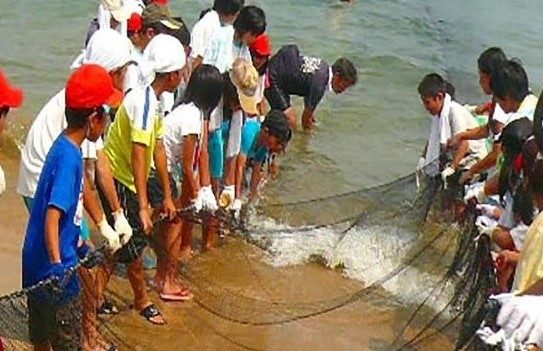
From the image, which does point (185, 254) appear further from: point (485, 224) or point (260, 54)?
point (260, 54)

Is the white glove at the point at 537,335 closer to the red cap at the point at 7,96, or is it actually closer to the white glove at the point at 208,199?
the red cap at the point at 7,96

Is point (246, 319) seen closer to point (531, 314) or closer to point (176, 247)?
point (176, 247)

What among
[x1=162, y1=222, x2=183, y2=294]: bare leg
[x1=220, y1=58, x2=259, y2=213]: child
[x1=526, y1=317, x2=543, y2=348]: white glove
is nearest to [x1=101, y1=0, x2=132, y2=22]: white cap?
[x1=220, y1=58, x2=259, y2=213]: child

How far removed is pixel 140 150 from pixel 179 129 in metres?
0.62

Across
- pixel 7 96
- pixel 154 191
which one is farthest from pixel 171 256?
pixel 7 96

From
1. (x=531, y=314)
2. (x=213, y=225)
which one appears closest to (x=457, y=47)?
(x=213, y=225)

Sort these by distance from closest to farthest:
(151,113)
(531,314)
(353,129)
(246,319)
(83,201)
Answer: (531,314) → (83,201) → (151,113) → (246,319) → (353,129)

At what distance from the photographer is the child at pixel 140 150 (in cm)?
493

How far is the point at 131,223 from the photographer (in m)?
5.22

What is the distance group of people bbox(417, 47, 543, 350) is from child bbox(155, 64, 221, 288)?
1724 millimetres

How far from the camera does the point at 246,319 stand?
5453 millimetres

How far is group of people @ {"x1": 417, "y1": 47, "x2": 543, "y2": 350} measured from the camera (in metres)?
2.78

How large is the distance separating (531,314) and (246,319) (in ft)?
9.84

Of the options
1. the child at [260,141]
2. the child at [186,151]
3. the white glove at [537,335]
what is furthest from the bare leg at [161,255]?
the white glove at [537,335]
